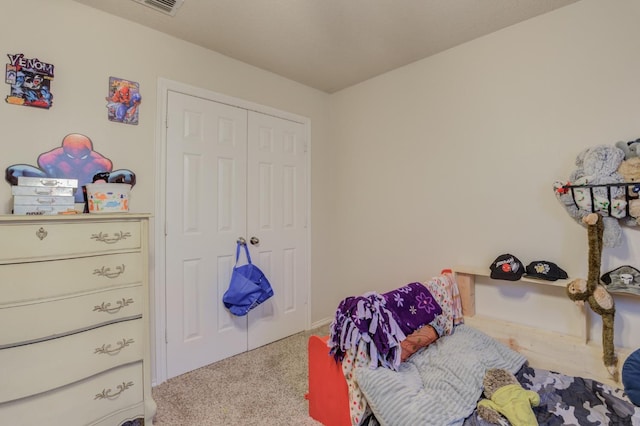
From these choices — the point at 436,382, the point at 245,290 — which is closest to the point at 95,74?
the point at 245,290

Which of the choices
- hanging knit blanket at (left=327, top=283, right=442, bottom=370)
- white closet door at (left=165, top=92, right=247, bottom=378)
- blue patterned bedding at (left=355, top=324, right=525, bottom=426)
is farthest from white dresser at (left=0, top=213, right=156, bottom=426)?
blue patterned bedding at (left=355, top=324, right=525, bottom=426)

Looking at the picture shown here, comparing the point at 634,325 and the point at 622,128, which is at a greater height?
the point at 622,128

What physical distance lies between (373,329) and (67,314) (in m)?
1.44

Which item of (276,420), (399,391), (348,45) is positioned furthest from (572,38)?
(276,420)

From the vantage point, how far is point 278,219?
291cm

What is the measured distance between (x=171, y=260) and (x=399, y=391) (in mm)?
1721

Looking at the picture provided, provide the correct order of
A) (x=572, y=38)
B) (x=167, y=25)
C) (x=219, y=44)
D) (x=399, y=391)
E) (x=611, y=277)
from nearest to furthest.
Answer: (x=399, y=391)
(x=611, y=277)
(x=572, y=38)
(x=167, y=25)
(x=219, y=44)

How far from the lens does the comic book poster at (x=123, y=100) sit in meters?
2.01

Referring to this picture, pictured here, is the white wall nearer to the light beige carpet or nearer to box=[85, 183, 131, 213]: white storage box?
box=[85, 183, 131, 213]: white storage box

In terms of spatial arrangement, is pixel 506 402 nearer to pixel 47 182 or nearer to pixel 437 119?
pixel 437 119

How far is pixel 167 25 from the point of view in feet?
7.00

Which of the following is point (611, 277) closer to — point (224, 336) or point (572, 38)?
point (572, 38)

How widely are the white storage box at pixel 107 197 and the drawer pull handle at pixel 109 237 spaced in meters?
0.25

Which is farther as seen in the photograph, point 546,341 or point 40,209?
point 546,341
